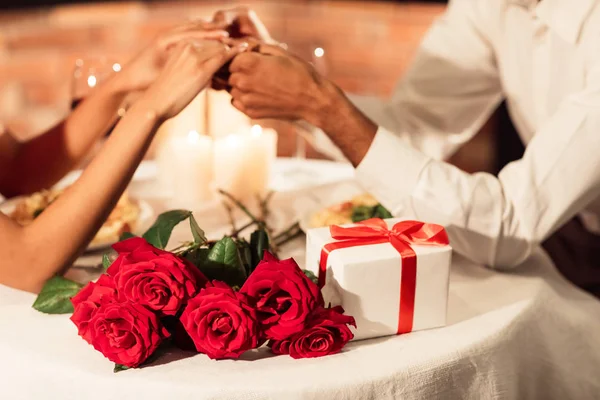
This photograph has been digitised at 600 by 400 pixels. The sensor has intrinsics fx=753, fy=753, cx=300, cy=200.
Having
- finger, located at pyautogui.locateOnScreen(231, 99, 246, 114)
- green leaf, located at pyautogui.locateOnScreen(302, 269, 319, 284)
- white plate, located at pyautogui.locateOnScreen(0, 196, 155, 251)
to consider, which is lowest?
white plate, located at pyautogui.locateOnScreen(0, 196, 155, 251)

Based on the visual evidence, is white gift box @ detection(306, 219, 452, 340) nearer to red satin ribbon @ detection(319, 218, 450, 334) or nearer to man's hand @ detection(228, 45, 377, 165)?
red satin ribbon @ detection(319, 218, 450, 334)

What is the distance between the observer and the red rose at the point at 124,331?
0.86 meters

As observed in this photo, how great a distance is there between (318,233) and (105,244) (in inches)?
16.0

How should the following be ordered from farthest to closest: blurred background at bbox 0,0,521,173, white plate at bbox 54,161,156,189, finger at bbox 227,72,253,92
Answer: blurred background at bbox 0,0,521,173
white plate at bbox 54,161,156,189
finger at bbox 227,72,253,92

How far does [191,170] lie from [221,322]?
69 centimetres

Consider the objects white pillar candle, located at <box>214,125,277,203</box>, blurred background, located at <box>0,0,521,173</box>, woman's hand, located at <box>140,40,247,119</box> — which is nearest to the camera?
woman's hand, located at <box>140,40,247,119</box>

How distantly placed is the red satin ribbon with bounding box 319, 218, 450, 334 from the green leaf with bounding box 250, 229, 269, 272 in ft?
0.33

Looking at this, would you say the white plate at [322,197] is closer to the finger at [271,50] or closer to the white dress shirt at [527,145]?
the white dress shirt at [527,145]

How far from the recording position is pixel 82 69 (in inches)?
59.2

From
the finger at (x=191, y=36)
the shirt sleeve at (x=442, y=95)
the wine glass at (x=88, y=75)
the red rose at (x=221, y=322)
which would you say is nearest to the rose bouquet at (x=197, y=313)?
the red rose at (x=221, y=322)

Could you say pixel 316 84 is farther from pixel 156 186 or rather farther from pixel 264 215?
pixel 156 186

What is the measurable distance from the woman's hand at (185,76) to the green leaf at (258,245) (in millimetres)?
246

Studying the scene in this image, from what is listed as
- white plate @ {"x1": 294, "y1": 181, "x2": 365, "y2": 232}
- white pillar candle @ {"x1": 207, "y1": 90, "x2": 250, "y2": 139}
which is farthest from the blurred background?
white plate @ {"x1": 294, "y1": 181, "x2": 365, "y2": 232}

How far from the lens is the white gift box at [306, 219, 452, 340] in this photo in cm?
96
